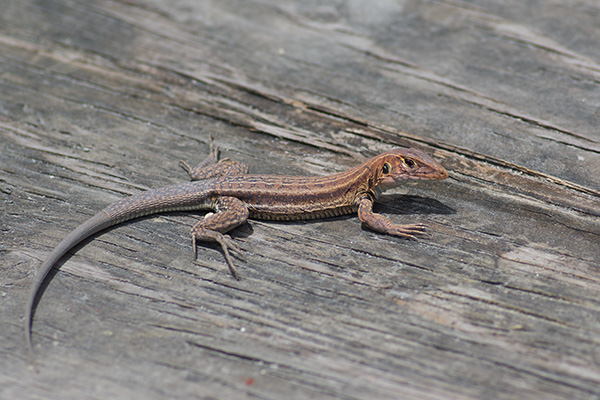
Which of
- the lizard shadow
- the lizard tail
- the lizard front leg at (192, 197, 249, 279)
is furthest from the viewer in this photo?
the lizard shadow

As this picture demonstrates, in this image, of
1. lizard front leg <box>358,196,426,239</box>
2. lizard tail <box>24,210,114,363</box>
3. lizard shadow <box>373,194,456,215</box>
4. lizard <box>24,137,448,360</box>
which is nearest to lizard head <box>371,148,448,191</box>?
lizard <box>24,137,448,360</box>

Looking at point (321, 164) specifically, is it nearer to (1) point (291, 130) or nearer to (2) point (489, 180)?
(1) point (291, 130)

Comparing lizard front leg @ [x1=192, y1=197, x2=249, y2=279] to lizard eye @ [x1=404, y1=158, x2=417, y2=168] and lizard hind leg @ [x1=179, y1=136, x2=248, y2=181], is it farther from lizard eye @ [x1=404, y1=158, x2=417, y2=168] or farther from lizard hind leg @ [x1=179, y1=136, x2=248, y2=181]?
lizard eye @ [x1=404, y1=158, x2=417, y2=168]

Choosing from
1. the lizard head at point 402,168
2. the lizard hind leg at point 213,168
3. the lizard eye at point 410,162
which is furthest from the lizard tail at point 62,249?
the lizard eye at point 410,162

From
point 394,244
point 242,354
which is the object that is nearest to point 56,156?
point 242,354

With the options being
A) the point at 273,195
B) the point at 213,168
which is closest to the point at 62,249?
the point at 213,168

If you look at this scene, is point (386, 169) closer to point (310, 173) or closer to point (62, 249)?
point (310, 173)

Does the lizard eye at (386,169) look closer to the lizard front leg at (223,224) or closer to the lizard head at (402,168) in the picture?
the lizard head at (402,168)

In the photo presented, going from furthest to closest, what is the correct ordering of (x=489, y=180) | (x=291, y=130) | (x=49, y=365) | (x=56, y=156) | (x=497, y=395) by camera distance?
(x=291, y=130) < (x=56, y=156) < (x=489, y=180) < (x=49, y=365) < (x=497, y=395)
